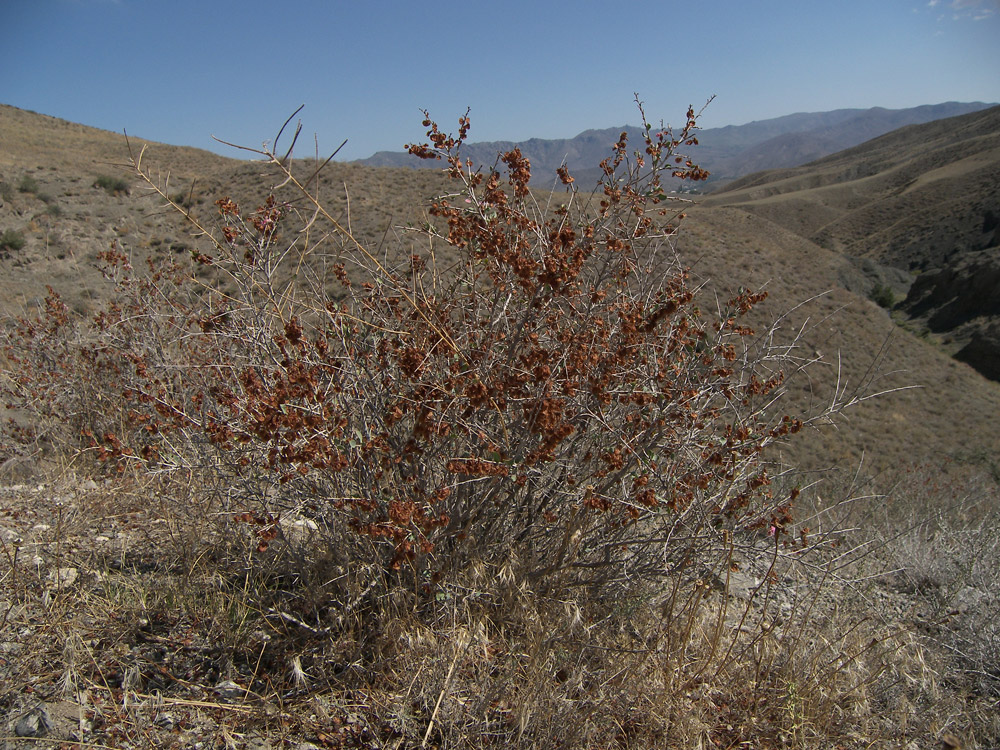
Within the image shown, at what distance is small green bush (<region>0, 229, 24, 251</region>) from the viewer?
16.3m

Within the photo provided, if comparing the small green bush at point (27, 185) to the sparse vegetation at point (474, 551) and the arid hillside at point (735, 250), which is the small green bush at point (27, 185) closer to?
the arid hillside at point (735, 250)

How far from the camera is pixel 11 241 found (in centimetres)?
1639

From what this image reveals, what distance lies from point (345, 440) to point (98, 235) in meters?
21.2

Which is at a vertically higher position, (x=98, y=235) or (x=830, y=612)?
(x=98, y=235)

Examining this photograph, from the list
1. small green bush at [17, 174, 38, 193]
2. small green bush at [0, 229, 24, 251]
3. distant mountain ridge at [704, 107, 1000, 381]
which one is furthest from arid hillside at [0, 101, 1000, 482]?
distant mountain ridge at [704, 107, 1000, 381]

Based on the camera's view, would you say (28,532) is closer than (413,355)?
No

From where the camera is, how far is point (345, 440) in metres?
1.80

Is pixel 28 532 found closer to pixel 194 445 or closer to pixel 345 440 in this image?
pixel 194 445

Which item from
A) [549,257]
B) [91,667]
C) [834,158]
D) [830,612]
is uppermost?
[834,158]

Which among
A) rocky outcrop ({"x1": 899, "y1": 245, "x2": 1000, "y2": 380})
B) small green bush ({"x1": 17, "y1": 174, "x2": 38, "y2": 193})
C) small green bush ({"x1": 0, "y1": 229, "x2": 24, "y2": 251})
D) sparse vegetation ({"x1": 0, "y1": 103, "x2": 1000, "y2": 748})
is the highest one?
small green bush ({"x1": 17, "y1": 174, "x2": 38, "y2": 193})

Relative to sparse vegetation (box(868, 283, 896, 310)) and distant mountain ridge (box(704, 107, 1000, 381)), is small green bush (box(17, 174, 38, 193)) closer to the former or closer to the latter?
distant mountain ridge (box(704, 107, 1000, 381))

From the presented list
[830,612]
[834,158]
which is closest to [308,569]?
[830,612]

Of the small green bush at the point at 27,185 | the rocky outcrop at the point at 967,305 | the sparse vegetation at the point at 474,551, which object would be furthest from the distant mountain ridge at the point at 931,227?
the small green bush at the point at 27,185

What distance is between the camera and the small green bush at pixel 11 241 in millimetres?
16312
